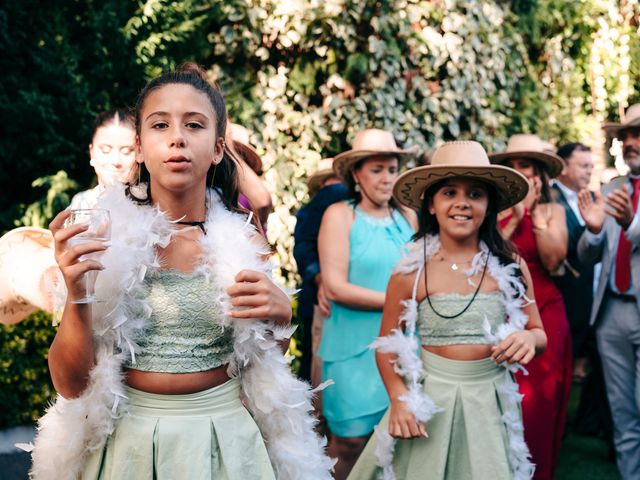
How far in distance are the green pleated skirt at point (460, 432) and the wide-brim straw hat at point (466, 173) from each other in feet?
2.77

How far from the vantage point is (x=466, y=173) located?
12.5 ft

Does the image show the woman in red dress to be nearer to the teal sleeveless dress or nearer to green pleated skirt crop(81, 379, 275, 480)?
the teal sleeveless dress

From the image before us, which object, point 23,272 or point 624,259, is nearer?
point 23,272

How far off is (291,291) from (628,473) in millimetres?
3311

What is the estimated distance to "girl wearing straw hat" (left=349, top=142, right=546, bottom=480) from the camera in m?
3.52

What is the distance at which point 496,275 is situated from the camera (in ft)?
12.3

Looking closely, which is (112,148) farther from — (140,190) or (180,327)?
(180,327)

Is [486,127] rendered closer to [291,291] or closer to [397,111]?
[397,111]

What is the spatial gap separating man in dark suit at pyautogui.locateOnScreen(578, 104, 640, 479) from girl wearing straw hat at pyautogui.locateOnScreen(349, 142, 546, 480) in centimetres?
138

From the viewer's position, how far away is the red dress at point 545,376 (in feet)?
16.8

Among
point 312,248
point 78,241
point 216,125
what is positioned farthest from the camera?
point 312,248

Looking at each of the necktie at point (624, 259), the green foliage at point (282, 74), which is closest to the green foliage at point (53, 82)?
the green foliage at point (282, 74)

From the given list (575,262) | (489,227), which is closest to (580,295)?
(575,262)

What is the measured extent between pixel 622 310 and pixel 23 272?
3.50 metres
